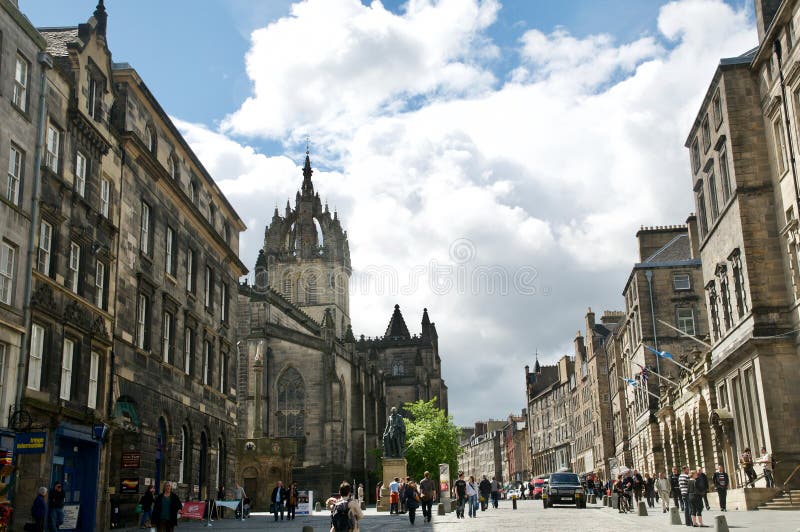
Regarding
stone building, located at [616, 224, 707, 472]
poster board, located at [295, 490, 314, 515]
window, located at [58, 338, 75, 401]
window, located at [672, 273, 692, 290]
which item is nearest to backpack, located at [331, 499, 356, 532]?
window, located at [58, 338, 75, 401]

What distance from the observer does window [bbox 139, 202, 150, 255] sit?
95.3 ft

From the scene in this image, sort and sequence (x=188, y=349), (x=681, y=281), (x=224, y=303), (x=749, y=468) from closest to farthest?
(x=749, y=468) < (x=188, y=349) < (x=224, y=303) < (x=681, y=281)

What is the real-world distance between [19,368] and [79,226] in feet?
17.0

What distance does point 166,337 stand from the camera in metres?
30.8

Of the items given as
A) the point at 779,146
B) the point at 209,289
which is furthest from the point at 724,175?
the point at 209,289

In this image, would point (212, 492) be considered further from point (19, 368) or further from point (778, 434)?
point (778, 434)

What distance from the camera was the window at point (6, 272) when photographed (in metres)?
19.6

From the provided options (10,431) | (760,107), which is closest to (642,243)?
(760,107)

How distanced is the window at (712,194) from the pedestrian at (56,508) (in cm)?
2752

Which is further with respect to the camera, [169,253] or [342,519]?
[169,253]

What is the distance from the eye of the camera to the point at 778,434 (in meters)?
28.7

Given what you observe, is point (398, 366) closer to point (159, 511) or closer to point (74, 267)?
point (74, 267)

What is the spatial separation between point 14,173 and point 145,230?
886cm

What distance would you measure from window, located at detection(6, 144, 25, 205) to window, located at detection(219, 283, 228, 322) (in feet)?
59.8
